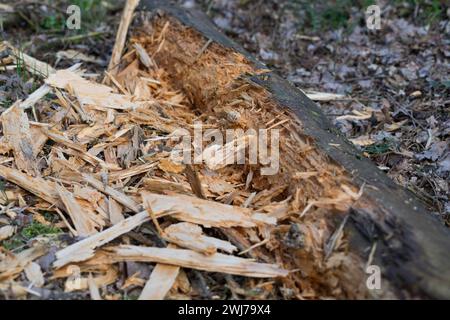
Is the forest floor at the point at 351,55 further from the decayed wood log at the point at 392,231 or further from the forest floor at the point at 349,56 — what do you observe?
the decayed wood log at the point at 392,231

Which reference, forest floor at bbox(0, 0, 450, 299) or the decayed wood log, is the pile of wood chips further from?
forest floor at bbox(0, 0, 450, 299)

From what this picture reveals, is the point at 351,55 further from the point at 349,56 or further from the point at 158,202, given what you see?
the point at 158,202

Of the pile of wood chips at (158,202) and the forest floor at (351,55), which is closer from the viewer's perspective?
the pile of wood chips at (158,202)

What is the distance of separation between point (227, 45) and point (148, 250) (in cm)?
209

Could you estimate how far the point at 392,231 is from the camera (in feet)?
7.76

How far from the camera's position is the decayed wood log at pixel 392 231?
2.20 metres

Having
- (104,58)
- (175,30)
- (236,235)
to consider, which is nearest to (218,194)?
(236,235)

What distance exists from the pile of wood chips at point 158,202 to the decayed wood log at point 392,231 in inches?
2.8

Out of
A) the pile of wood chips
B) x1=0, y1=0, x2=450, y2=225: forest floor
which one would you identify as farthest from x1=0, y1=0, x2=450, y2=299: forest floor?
the pile of wood chips

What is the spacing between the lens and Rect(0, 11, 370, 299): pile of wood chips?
8.22ft


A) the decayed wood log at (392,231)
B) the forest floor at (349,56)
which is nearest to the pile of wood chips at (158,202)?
the decayed wood log at (392,231)

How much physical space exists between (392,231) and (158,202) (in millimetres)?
1218

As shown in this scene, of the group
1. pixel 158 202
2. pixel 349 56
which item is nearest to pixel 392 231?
pixel 158 202

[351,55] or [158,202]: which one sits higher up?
[351,55]
